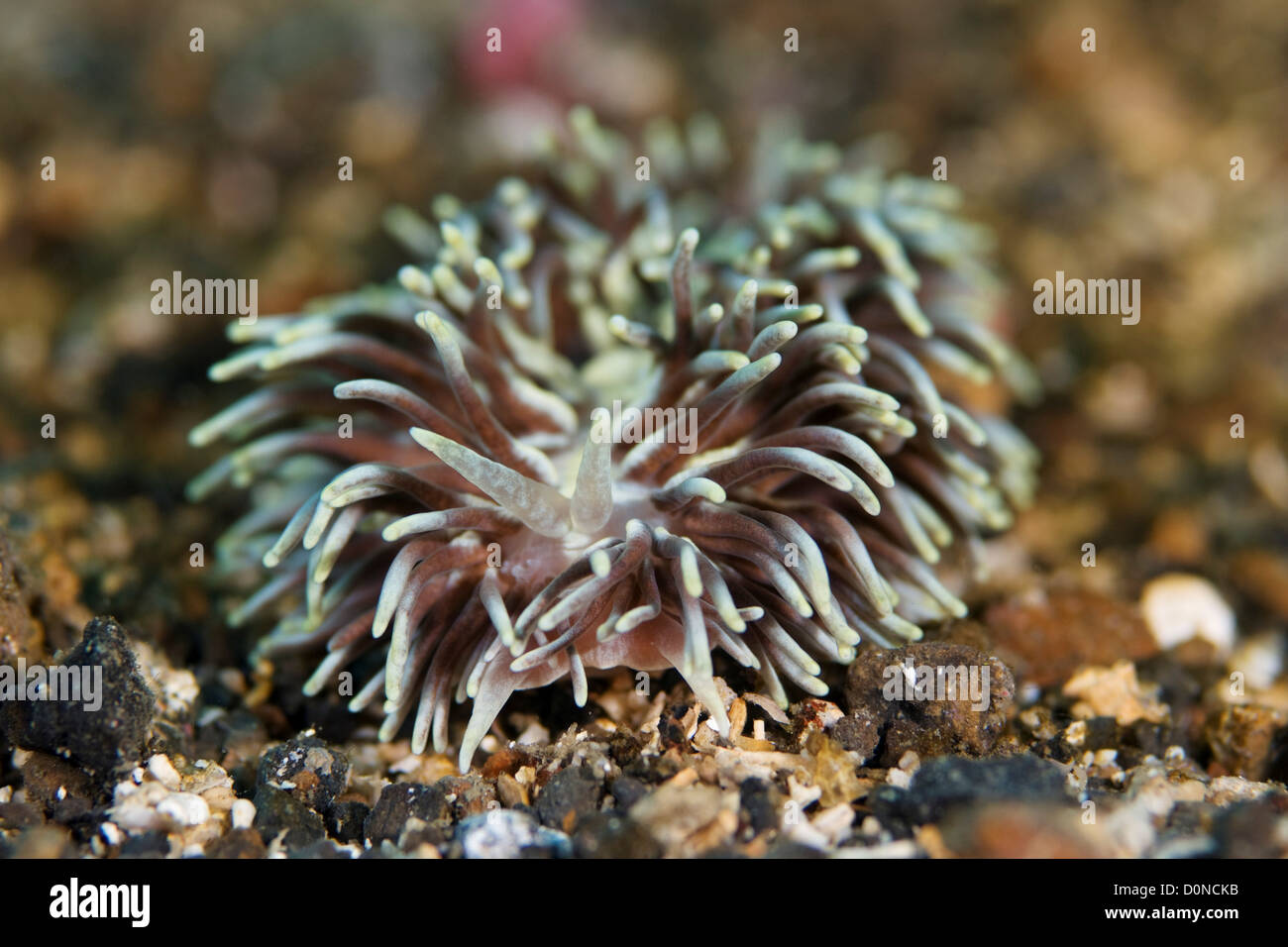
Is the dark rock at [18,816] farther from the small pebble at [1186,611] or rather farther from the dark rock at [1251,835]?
the small pebble at [1186,611]

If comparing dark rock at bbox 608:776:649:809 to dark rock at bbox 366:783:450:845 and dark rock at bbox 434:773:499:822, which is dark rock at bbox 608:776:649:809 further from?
dark rock at bbox 366:783:450:845

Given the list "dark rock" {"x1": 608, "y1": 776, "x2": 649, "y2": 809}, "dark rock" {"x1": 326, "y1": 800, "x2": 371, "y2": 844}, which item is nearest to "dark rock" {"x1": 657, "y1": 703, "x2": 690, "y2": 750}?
"dark rock" {"x1": 608, "y1": 776, "x2": 649, "y2": 809}

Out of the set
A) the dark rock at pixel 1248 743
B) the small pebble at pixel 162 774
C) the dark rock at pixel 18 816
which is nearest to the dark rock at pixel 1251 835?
the dark rock at pixel 1248 743

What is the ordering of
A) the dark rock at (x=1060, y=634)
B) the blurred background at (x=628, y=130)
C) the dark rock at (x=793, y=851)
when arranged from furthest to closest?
1. the blurred background at (x=628, y=130)
2. the dark rock at (x=1060, y=634)
3. the dark rock at (x=793, y=851)

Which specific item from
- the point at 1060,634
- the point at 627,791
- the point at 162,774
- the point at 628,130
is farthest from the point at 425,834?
the point at 628,130

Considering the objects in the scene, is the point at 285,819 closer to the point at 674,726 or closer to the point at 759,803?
the point at 674,726

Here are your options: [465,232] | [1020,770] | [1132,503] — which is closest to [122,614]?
[465,232]
